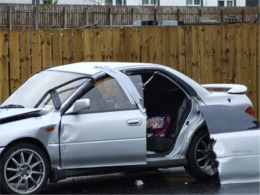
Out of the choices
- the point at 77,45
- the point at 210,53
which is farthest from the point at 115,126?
the point at 210,53

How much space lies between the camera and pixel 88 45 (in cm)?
1310

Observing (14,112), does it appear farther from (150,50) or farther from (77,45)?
(150,50)

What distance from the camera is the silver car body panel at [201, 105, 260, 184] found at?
8930 millimetres

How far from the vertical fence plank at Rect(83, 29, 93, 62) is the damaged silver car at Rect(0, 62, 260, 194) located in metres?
3.07

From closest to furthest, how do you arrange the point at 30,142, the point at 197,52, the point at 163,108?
the point at 30,142
the point at 163,108
the point at 197,52

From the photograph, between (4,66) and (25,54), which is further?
(25,54)

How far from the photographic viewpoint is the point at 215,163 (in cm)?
958

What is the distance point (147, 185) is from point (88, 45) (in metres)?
4.29

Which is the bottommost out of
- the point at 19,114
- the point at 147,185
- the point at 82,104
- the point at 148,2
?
the point at 147,185

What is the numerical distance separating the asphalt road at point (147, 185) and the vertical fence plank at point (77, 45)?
11.0 ft

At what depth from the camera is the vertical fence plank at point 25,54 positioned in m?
12.6

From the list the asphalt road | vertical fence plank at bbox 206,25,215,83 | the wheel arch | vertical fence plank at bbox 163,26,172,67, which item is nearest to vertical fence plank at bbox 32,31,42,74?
vertical fence plank at bbox 163,26,172,67

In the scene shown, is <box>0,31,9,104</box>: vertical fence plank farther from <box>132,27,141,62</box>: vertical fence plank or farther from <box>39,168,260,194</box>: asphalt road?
<box>39,168,260,194</box>: asphalt road

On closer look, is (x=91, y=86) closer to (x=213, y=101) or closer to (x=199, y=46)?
(x=213, y=101)
